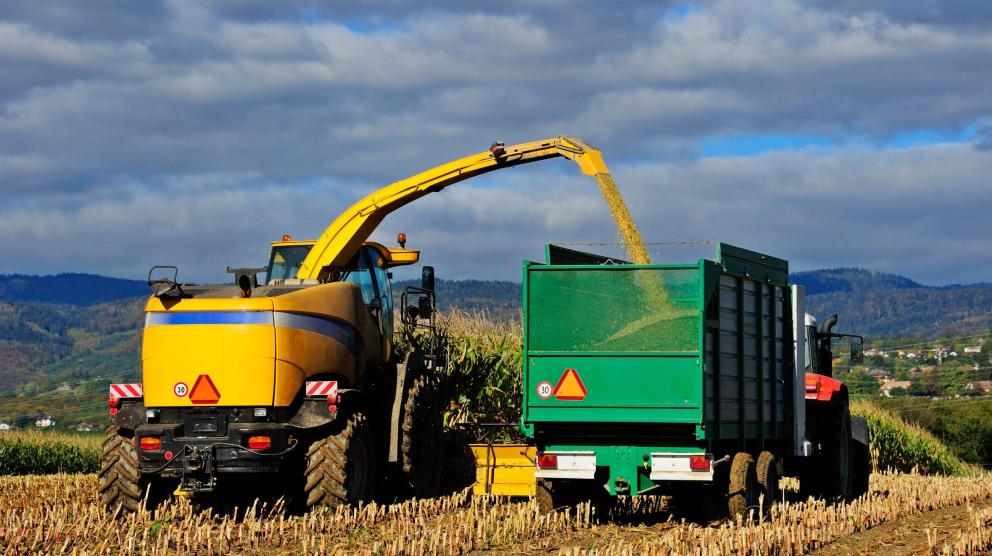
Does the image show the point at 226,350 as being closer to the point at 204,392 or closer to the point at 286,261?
the point at 204,392

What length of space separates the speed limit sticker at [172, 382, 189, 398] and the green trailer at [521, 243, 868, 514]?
3744mm

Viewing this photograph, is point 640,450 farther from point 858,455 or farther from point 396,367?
point 858,455

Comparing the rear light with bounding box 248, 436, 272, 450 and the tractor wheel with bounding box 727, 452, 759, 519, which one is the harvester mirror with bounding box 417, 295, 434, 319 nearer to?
the rear light with bounding box 248, 436, 272, 450

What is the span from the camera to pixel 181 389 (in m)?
14.7

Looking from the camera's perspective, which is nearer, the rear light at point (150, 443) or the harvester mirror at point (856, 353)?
the rear light at point (150, 443)

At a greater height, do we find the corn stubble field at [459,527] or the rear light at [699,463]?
the rear light at [699,463]

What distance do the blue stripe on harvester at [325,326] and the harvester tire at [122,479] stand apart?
88.6 inches

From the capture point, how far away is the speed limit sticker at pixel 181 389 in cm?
1466

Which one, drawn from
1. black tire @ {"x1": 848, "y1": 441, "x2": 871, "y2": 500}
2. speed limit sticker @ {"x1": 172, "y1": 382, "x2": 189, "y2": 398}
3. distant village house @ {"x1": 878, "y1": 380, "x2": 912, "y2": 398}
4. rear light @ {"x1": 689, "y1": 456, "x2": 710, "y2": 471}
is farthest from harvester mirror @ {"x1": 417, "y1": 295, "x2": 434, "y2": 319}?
distant village house @ {"x1": 878, "y1": 380, "x2": 912, "y2": 398}

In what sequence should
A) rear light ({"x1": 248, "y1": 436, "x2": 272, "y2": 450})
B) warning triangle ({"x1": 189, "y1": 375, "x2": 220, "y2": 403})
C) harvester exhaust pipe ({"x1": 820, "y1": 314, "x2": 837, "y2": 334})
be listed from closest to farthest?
rear light ({"x1": 248, "y1": 436, "x2": 272, "y2": 450})
warning triangle ({"x1": 189, "y1": 375, "x2": 220, "y2": 403})
harvester exhaust pipe ({"x1": 820, "y1": 314, "x2": 837, "y2": 334})

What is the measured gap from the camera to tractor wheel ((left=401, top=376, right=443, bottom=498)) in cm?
1645

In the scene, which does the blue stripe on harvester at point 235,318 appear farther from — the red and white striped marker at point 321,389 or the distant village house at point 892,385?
the distant village house at point 892,385

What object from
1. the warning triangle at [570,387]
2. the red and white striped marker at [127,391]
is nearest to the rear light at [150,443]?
the red and white striped marker at [127,391]

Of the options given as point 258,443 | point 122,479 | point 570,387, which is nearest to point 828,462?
point 570,387
